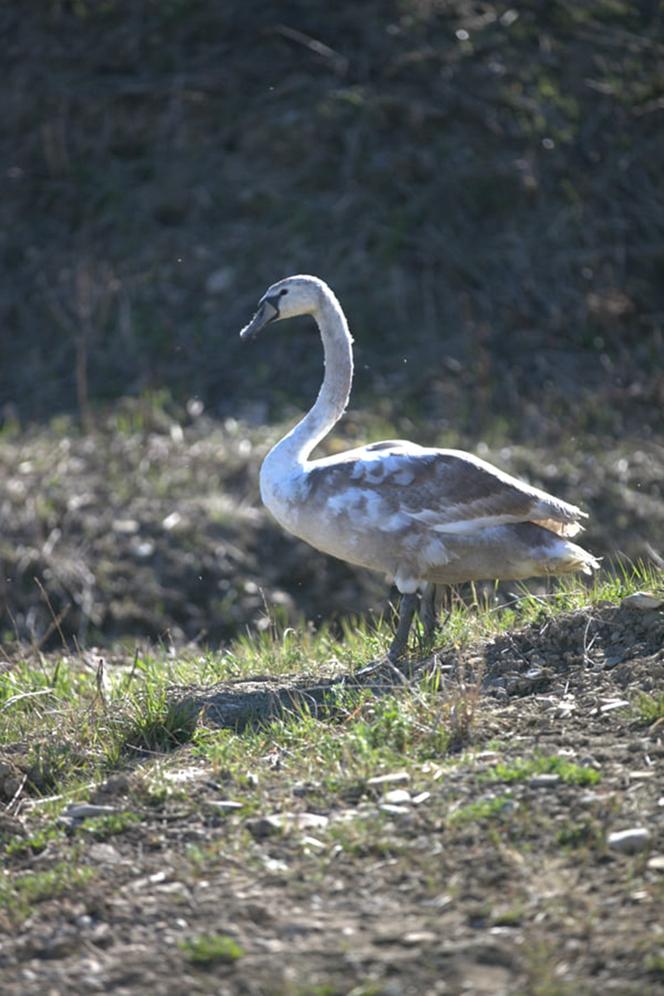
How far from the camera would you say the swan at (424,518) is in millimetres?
6488

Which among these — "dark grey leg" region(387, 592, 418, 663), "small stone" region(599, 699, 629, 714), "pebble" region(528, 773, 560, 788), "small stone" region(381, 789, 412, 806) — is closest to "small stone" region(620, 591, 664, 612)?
"small stone" region(599, 699, 629, 714)

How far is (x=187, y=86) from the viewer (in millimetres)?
14523

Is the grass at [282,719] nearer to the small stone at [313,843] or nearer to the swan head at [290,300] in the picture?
the small stone at [313,843]

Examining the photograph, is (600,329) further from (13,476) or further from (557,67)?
(13,476)

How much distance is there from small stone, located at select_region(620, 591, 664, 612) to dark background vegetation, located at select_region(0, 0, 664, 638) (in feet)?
15.4

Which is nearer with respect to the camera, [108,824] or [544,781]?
[544,781]

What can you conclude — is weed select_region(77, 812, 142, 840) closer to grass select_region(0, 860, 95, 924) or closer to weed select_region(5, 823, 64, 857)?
weed select_region(5, 823, 64, 857)

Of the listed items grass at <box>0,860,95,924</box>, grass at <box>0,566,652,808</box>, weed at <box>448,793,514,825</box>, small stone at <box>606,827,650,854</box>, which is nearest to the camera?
small stone at <box>606,827,650,854</box>

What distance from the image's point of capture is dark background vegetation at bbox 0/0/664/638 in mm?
11016

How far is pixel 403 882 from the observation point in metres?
4.23

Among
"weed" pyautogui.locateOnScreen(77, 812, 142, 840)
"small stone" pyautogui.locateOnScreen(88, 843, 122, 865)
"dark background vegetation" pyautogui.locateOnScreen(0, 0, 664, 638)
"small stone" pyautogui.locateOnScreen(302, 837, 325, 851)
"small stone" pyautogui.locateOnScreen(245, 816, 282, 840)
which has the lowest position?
"dark background vegetation" pyautogui.locateOnScreen(0, 0, 664, 638)

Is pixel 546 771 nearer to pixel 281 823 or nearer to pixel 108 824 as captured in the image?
pixel 281 823

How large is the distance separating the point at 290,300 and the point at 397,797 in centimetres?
322

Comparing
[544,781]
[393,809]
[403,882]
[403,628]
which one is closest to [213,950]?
[403,882]
